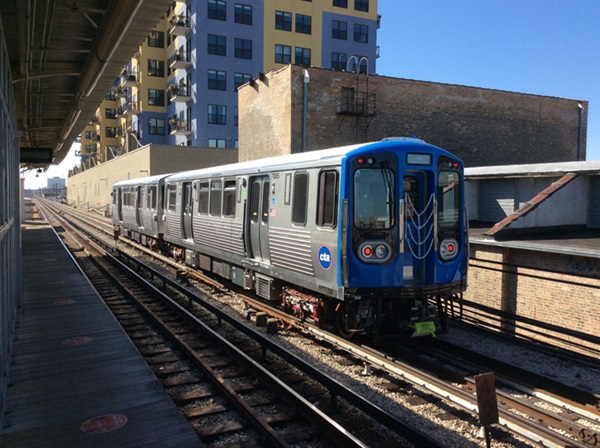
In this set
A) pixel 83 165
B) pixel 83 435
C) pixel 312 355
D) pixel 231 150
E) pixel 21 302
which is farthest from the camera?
pixel 83 165

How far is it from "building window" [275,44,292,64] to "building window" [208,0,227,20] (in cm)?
539

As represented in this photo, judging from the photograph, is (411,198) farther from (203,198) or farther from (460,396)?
(203,198)

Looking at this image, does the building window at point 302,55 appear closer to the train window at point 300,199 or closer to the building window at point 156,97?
the building window at point 156,97

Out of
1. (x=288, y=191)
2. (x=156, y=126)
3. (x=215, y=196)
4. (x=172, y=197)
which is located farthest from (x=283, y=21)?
(x=288, y=191)

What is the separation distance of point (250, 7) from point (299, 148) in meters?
24.6

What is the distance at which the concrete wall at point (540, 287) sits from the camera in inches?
368

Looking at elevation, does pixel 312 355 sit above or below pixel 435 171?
below

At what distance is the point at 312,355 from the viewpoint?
27.1ft

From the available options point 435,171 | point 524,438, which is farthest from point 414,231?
point 524,438

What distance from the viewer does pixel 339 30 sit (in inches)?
1892

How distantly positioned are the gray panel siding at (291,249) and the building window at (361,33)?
144 ft

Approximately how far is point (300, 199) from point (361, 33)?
147 ft

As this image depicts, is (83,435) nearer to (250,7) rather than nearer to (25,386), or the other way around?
(25,386)

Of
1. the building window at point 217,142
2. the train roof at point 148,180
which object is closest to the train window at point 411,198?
the train roof at point 148,180
